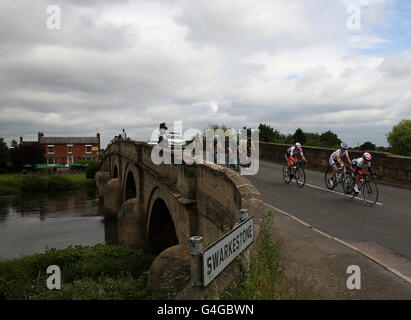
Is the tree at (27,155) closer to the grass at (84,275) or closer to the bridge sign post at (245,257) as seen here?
the grass at (84,275)

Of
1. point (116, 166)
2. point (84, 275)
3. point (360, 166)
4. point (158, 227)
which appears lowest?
point (84, 275)

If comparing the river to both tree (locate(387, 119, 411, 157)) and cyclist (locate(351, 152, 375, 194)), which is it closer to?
cyclist (locate(351, 152, 375, 194))

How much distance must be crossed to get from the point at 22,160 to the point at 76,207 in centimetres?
4228

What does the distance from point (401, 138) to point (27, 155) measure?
243 ft

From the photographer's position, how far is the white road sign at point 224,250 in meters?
2.68

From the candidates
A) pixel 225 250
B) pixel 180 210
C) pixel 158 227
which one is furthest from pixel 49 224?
pixel 225 250

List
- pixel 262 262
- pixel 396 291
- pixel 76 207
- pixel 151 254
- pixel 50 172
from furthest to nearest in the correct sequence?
pixel 50 172 < pixel 76 207 < pixel 151 254 < pixel 396 291 < pixel 262 262

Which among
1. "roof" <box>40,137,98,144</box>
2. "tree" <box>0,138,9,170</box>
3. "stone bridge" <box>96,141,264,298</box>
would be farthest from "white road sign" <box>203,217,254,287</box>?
"tree" <box>0,138,9,170</box>

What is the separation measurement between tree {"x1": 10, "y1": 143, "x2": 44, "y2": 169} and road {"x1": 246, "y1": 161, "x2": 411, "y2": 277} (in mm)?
74502

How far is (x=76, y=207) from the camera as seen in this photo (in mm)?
42594

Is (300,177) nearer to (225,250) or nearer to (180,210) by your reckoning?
A: (180,210)

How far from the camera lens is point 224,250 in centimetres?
296
